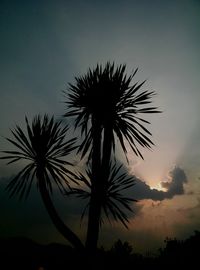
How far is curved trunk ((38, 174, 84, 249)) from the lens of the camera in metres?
5.78

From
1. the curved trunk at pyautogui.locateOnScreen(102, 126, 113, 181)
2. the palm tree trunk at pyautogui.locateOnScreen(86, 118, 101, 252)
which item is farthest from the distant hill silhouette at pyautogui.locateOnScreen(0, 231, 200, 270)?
the curved trunk at pyautogui.locateOnScreen(102, 126, 113, 181)

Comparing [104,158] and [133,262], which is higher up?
[104,158]

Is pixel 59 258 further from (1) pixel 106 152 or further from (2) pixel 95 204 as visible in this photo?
(1) pixel 106 152

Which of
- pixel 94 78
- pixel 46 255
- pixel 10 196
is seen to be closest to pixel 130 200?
pixel 46 255

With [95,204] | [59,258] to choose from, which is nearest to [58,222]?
[95,204]

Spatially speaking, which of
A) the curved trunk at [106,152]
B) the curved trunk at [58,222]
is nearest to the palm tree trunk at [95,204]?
the curved trunk at [106,152]

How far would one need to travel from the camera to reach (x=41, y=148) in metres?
7.14

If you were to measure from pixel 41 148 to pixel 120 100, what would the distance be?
3007 millimetres

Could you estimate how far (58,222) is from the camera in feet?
19.4

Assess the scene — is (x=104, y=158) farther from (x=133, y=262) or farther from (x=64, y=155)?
(x=133, y=262)

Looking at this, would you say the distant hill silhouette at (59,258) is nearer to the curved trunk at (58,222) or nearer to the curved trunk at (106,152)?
the curved trunk at (58,222)

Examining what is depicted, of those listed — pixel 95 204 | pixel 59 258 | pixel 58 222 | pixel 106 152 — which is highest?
pixel 106 152

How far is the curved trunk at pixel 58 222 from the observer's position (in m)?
5.78

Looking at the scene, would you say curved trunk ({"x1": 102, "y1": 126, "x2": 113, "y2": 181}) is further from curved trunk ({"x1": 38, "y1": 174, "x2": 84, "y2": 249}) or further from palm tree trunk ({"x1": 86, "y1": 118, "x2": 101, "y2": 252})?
curved trunk ({"x1": 38, "y1": 174, "x2": 84, "y2": 249})
